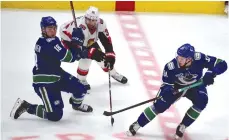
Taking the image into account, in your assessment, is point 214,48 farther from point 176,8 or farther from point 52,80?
point 52,80

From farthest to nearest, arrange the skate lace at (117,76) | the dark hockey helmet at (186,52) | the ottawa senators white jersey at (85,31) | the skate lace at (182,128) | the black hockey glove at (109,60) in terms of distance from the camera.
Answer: the skate lace at (117,76)
the ottawa senators white jersey at (85,31)
the black hockey glove at (109,60)
the skate lace at (182,128)
the dark hockey helmet at (186,52)

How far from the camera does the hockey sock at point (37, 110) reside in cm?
380

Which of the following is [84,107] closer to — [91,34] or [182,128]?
[91,34]

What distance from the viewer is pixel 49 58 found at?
3.64 metres

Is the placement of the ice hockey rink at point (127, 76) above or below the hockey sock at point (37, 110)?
below

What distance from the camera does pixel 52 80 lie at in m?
3.72

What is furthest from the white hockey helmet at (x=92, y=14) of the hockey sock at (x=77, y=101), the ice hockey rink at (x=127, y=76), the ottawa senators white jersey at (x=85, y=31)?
the ice hockey rink at (x=127, y=76)

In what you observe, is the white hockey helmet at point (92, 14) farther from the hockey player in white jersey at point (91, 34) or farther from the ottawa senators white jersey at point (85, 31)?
the ottawa senators white jersey at point (85, 31)

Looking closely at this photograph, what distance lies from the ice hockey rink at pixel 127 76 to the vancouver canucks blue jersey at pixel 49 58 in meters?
0.36

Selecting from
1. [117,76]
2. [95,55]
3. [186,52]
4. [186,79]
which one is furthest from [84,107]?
[186,52]

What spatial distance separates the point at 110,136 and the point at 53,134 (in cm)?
39

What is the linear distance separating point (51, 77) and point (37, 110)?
0.27 meters

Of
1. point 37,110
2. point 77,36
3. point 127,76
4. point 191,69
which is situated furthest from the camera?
point 127,76

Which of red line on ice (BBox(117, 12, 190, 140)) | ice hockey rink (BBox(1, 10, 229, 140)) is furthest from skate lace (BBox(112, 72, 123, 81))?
red line on ice (BBox(117, 12, 190, 140))
